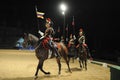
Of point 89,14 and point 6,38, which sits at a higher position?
point 89,14

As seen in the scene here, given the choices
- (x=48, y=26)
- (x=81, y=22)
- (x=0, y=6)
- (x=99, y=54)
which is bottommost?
(x=99, y=54)

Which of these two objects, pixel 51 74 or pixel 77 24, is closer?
pixel 51 74

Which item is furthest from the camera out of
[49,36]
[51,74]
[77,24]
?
[77,24]

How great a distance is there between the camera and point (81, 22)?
139ft

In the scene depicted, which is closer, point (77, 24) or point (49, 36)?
point (49, 36)

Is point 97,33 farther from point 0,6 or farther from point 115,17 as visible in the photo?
point 0,6

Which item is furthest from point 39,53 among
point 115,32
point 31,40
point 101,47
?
point 115,32

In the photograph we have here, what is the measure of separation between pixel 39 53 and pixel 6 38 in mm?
47765

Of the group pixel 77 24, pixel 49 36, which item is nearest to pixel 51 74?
pixel 49 36

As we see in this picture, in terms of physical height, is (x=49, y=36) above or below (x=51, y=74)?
above

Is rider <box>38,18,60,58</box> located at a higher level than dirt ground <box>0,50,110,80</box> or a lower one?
higher

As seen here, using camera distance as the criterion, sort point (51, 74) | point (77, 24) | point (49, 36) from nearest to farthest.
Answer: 1. point (49, 36)
2. point (51, 74)
3. point (77, 24)

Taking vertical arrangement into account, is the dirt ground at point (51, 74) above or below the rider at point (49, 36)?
below

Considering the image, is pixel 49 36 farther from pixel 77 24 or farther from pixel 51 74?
pixel 77 24
